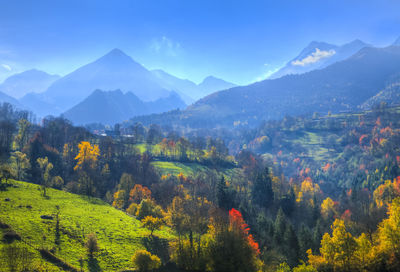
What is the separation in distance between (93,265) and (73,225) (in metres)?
15.3

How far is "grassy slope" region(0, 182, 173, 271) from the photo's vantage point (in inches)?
1946

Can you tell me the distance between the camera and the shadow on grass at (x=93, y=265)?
47062mm

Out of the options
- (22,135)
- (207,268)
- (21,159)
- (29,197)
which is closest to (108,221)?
(29,197)

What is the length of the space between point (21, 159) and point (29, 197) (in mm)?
38292

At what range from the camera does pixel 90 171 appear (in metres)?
118

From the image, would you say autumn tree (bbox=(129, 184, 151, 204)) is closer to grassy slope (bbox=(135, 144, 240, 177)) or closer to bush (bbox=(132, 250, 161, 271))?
grassy slope (bbox=(135, 144, 240, 177))

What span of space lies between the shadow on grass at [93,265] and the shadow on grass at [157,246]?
14500 millimetres

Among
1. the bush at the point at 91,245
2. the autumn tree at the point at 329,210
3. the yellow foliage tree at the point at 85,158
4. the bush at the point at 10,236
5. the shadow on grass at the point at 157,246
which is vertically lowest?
the autumn tree at the point at 329,210

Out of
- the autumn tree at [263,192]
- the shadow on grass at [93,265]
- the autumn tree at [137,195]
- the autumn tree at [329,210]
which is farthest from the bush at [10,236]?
the autumn tree at [329,210]

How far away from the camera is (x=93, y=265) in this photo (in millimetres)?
48219

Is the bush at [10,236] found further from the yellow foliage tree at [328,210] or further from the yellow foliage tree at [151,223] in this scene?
the yellow foliage tree at [328,210]

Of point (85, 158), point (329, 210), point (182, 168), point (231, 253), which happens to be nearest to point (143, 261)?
point (231, 253)

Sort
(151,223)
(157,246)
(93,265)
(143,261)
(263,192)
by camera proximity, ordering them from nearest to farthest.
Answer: (93,265), (143,261), (157,246), (151,223), (263,192)

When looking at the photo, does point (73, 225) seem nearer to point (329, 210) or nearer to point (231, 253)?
point (231, 253)
